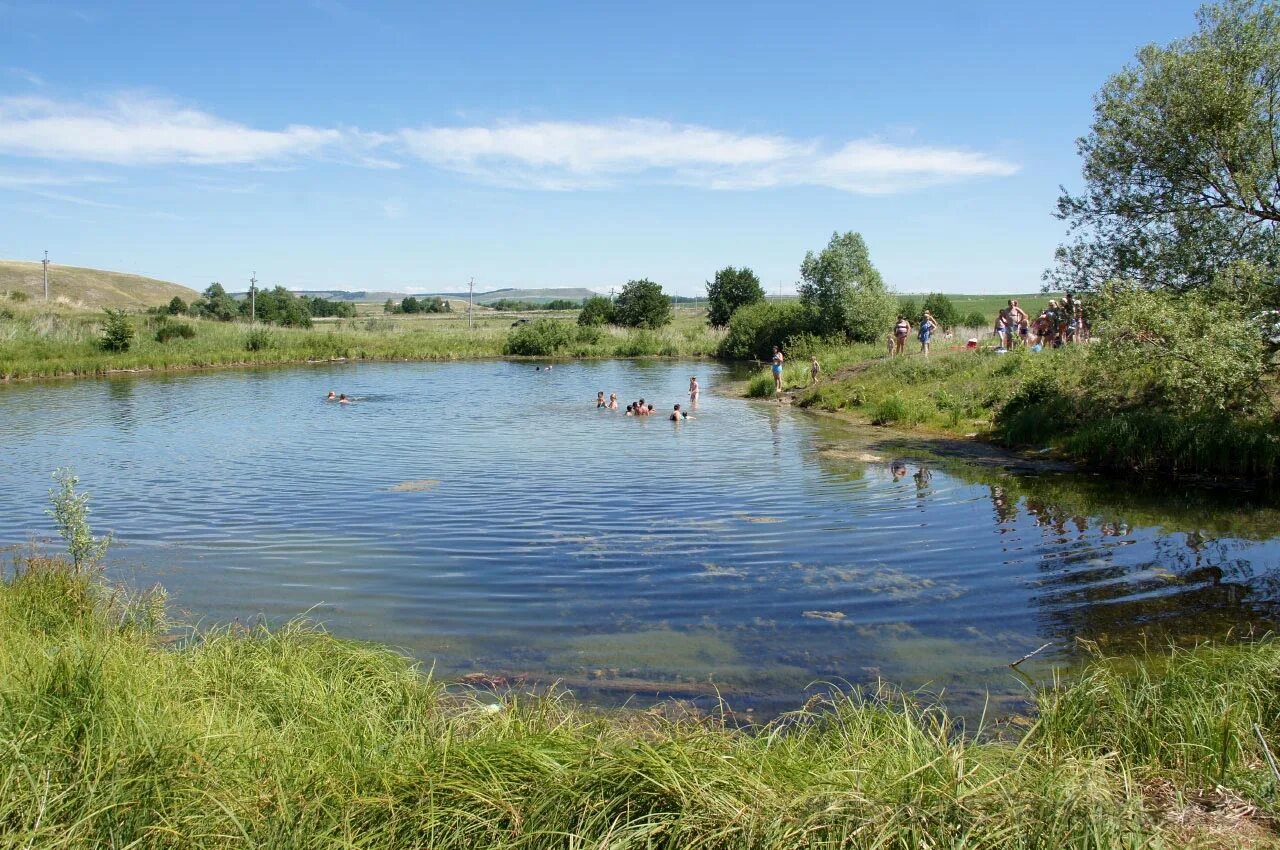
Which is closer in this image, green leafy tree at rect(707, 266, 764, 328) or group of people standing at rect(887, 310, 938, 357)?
group of people standing at rect(887, 310, 938, 357)

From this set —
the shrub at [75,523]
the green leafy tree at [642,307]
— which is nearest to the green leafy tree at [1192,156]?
the shrub at [75,523]

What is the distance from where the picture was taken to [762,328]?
6875cm

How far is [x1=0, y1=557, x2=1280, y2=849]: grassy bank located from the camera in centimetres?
439

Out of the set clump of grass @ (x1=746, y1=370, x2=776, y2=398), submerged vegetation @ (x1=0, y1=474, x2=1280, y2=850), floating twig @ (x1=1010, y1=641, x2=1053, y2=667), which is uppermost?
clump of grass @ (x1=746, y1=370, x2=776, y2=398)

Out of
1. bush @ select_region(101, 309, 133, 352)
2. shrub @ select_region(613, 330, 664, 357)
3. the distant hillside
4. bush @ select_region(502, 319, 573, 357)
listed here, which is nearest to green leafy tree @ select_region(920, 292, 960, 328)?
shrub @ select_region(613, 330, 664, 357)

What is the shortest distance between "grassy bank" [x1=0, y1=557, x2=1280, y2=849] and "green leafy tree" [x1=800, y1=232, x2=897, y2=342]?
4948 centimetres

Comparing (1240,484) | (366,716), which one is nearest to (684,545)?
(366,716)

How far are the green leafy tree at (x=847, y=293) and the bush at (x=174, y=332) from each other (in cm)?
4423

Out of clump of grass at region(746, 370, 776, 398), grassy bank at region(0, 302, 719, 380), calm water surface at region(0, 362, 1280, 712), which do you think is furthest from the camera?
grassy bank at region(0, 302, 719, 380)

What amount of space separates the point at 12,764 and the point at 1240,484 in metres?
21.5

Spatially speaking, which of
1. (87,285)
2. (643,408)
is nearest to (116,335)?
(643,408)

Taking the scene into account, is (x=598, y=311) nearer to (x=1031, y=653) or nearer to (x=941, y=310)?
(x=941, y=310)

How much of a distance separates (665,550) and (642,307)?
83.0m

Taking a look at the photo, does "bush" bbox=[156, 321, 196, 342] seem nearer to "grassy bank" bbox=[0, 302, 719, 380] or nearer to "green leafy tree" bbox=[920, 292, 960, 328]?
"grassy bank" bbox=[0, 302, 719, 380]
